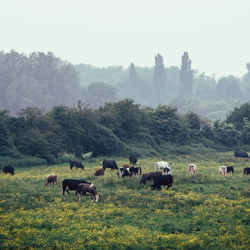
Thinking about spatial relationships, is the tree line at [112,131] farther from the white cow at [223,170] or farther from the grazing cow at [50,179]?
the white cow at [223,170]

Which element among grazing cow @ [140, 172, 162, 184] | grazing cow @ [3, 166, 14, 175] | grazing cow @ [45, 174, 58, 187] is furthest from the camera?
grazing cow @ [3, 166, 14, 175]

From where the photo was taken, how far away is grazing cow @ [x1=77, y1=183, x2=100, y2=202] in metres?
22.0

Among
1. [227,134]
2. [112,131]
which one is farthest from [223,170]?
[227,134]

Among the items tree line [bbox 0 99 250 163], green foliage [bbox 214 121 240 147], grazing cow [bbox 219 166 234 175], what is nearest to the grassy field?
grazing cow [bbox 219 166 234 175]

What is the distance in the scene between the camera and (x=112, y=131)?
198 feet

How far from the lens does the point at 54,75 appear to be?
528 ft

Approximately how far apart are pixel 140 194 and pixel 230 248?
9683 mm

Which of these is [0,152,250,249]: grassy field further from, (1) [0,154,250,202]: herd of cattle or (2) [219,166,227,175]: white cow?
(2) [219,166,227,175]: white cow

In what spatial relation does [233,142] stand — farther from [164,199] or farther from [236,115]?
[164,199]

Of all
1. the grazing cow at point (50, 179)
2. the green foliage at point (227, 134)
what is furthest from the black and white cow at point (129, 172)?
the green foliage at point (227, 134)

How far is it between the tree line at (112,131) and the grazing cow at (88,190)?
2598 cm

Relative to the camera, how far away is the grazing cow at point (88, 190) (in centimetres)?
2197

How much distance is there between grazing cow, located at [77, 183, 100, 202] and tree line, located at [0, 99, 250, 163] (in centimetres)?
2598

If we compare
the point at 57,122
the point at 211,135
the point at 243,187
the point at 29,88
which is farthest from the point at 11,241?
the point at 29,88
